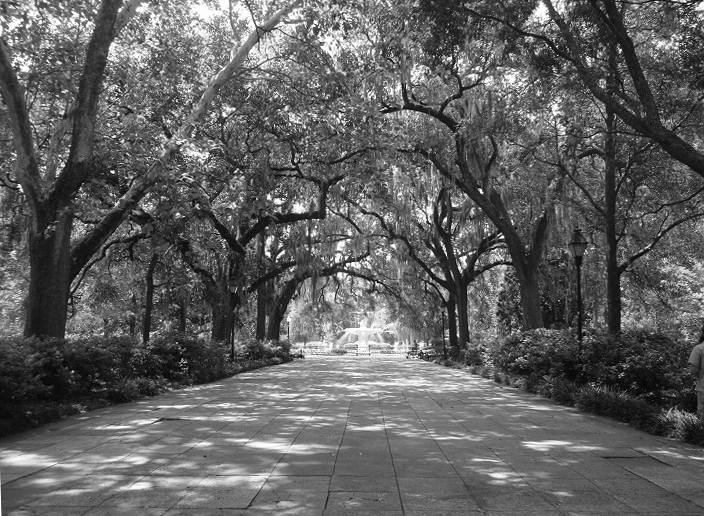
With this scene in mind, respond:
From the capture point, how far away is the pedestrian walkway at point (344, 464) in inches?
168

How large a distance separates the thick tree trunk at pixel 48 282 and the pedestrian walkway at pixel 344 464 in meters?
2.19

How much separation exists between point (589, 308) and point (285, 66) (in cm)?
2038

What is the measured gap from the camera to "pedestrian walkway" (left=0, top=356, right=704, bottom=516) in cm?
427

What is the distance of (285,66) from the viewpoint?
15930 mm

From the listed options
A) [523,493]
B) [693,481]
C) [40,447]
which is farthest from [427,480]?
[40,447]

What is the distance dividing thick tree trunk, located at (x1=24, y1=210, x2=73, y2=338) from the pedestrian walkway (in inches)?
86.1

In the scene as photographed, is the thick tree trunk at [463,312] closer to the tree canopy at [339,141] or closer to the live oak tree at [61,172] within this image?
the tree canopy at [339,141]

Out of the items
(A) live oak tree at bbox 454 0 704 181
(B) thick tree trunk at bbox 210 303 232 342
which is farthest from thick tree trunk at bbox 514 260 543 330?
(B) thick tree trunk at bbox 210 303 232 342

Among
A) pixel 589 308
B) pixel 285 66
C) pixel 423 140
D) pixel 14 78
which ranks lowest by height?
pixel 589 308

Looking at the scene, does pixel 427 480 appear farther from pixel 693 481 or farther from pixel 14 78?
pixel 14 78

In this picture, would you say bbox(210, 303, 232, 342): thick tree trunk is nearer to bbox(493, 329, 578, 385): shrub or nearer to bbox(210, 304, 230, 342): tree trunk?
bbox(210, 304, 230, 342): tree trunk

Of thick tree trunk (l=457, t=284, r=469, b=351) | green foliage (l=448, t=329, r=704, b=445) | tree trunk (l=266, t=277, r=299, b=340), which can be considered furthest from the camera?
tree trunk (l=266, t=277, r=299, b=340)

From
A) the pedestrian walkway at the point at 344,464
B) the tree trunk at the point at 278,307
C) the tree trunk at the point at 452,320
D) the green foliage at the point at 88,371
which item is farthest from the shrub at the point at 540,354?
the tree trunk at the point at 278,307

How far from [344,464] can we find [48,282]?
743cm
